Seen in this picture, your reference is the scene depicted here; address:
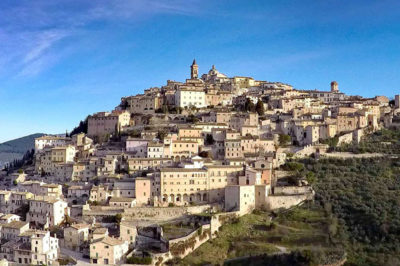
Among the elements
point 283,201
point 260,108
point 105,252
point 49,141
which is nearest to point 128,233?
point 105,252

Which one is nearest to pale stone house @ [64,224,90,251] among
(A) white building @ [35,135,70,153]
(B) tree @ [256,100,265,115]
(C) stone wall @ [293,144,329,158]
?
(C) stone wall @ [293,144,329,158]

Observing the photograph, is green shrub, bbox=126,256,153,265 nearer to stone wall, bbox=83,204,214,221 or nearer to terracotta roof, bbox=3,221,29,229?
stone wall, bbox=83,204,214,221

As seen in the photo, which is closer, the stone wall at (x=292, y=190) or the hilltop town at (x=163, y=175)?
the hilltop town at (x=163, y=175)

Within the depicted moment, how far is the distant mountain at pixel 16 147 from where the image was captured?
14950cm

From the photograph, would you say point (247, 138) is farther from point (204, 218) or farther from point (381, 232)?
point (381, 232)

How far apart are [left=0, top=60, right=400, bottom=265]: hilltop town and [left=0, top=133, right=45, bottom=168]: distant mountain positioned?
9657 cm

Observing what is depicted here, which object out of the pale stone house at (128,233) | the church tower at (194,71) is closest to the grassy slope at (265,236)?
the pale stone house at (128,233)

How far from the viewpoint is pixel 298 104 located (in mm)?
63938

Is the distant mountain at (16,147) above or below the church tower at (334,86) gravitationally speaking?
below

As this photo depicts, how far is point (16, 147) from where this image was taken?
536 ft

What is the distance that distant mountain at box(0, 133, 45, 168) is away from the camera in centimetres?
14950

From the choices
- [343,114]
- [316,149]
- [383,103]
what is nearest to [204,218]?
[316,149]

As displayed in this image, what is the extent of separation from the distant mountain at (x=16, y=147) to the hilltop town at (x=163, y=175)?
96.6m

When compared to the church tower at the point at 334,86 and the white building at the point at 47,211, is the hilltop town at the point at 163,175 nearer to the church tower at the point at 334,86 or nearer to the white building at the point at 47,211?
the white building at the point at 47,211
